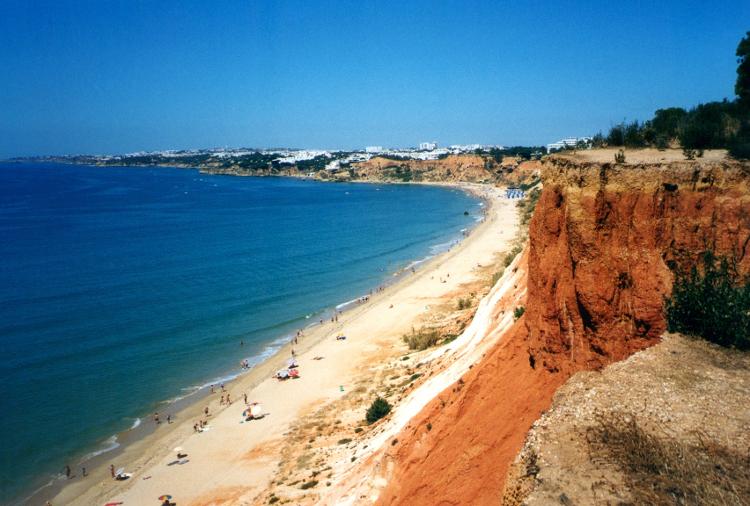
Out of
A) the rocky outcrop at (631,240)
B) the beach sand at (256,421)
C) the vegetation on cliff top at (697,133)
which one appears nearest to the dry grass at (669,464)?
the rocky outcrop at (631,240)

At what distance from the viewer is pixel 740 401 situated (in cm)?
683

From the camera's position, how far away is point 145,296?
45500 mm

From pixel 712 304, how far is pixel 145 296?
46617 millimetres

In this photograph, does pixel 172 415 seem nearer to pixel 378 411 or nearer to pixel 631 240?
pixel 378 411

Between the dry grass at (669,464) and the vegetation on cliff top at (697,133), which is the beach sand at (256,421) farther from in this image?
Result: the vegetation on cliff top at (697,133)

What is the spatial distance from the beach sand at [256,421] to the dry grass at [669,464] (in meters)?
15.7

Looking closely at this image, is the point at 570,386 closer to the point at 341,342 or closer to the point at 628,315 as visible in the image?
the point at 628,315

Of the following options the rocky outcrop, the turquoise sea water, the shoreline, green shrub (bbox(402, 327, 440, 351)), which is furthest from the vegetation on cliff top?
the turquoise sea water

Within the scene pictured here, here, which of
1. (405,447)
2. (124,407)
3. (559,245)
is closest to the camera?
(559,245)

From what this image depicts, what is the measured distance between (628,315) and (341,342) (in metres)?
27.2

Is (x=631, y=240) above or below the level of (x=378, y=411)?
above

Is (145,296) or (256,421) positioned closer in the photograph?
(256,421)

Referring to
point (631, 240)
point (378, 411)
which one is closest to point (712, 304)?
point (631, 240)

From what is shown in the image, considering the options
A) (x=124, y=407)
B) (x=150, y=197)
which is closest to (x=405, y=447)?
(x=124, y=407)
